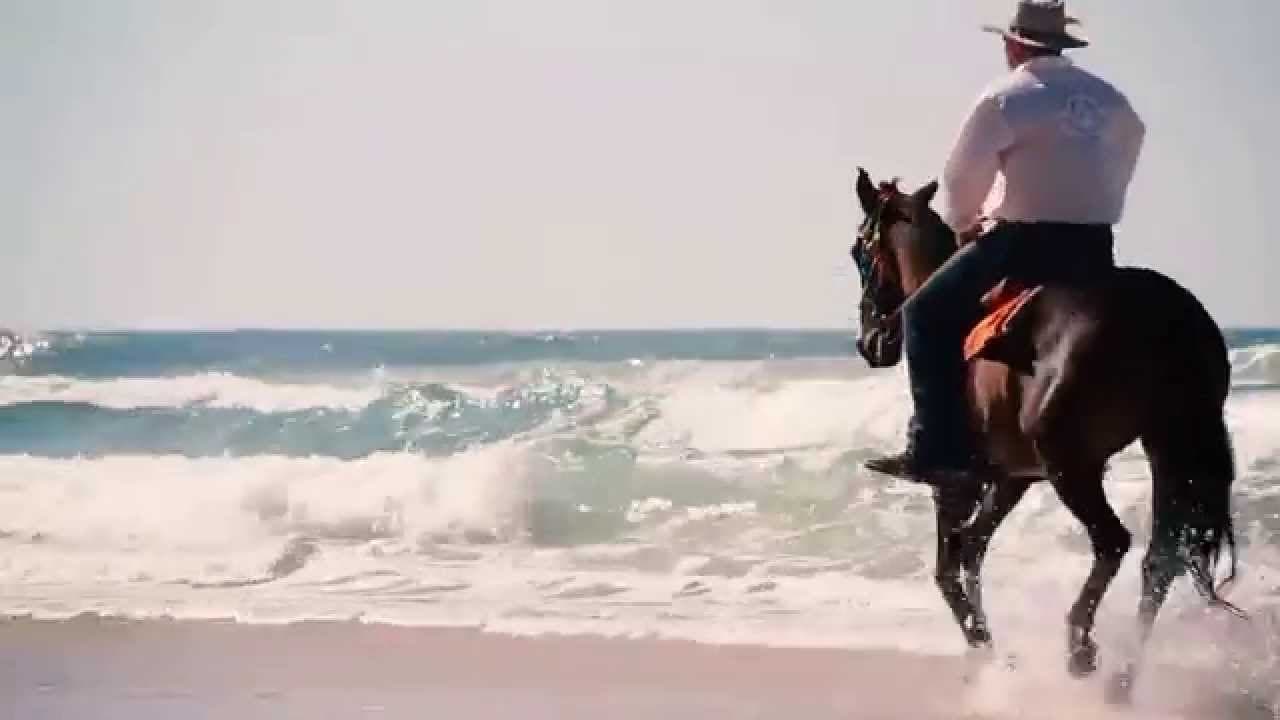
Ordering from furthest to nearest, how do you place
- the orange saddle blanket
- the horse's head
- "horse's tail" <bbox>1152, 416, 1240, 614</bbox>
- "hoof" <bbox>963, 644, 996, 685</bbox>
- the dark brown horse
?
"hoof" <bbox>963, 644, 996, 685</bbox> < the horse's head < the orange saddle blanket < "horse's tail" <bbox>1152, 416, 1240, 614</bbox> < the dark brown horse

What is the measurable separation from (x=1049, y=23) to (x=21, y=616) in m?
5.58

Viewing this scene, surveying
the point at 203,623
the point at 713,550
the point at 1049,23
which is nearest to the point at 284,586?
the point at 203,623

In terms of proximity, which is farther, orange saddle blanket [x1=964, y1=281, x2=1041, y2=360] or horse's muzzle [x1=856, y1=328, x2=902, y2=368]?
horse's muzzle [x1=856, y1=328, x2=902, y2=368]

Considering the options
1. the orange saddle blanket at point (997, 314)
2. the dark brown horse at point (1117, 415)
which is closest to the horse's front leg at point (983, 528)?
the dark brown horse at point (1117, 415)

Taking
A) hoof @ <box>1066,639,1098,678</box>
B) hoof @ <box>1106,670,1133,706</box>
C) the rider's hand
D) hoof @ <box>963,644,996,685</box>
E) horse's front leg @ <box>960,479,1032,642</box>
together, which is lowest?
hoof @ <box>963,644,996,685</box>

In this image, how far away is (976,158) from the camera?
494 centimetres

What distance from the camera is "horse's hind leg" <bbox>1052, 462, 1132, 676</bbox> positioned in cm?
474

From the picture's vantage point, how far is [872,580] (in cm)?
879

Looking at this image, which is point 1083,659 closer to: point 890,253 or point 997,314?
point 997,314

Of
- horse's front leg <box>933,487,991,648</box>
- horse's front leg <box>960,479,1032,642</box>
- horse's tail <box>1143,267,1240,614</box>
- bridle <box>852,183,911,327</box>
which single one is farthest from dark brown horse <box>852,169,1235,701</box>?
bridle <box>852,183,911,327</box>

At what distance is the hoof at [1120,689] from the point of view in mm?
5094

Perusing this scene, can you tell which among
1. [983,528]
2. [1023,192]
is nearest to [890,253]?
[1023,192]

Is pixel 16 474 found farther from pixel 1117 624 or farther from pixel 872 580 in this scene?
pixel 1117 624

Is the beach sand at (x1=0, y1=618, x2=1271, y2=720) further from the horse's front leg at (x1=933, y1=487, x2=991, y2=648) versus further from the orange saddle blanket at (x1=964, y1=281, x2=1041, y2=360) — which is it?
the orange saddle blanket at (x1=964, y1=281, x2=1041, y2=360)
